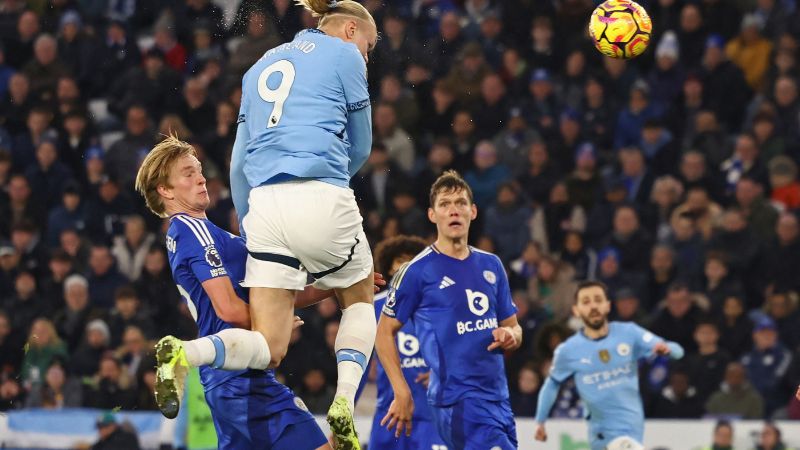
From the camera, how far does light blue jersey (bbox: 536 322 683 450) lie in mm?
10969

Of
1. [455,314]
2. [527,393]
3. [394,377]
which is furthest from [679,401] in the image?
[394,377]

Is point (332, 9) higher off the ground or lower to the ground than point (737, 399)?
higher

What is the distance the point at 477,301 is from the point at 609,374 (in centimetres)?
221

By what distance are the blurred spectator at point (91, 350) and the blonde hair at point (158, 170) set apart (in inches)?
314

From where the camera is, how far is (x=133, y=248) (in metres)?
15.9

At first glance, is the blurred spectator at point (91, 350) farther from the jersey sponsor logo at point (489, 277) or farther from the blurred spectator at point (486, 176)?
the jersey sponsor logo at point (489, 277)

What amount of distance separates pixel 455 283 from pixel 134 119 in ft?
27.0

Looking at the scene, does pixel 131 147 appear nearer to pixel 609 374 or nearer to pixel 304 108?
pixel 609 374

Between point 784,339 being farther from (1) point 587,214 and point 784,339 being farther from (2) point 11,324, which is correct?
(2) point 11,324

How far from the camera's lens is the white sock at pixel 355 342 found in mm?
7328

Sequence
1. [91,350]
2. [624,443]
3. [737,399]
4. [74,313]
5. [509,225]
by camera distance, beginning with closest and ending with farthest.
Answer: [624,443] → [737,399] → [91,350] → [509,225] → [74,313]

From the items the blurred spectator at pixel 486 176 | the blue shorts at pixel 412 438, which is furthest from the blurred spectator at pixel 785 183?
the blue shorts at pixel 412 438

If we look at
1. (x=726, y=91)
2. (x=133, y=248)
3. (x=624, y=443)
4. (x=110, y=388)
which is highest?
(x=726, y=91)

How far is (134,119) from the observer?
16688 mm
